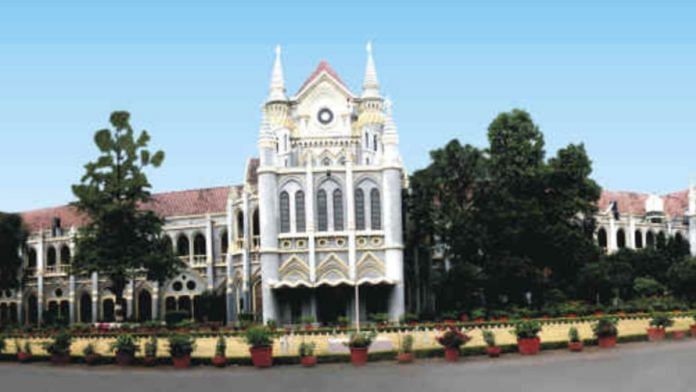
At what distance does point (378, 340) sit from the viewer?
32875 mm

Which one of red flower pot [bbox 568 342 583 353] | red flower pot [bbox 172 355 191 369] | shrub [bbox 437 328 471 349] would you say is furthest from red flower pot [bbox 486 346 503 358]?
red flower pot [bbox 172 355 191 369]

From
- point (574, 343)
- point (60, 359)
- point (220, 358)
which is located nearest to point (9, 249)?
point (60, 359)

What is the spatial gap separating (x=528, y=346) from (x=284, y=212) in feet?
73.8

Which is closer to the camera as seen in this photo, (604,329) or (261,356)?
(261,356)

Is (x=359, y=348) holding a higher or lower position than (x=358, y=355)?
higher

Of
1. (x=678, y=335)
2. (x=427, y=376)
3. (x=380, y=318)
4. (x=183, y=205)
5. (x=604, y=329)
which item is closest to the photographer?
(x=427, y=376)

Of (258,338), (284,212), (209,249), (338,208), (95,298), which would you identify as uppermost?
(338,208)

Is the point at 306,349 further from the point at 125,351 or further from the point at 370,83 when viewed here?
the point at 370,83

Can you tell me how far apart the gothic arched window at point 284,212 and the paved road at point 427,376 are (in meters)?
20.8

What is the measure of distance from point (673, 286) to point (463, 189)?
565 inches

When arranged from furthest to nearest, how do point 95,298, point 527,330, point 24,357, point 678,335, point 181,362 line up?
point 95,298, point 678,335, point 24,357, point 527,330, point 181,362

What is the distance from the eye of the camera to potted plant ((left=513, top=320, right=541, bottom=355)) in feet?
91.7

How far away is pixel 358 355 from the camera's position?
2691 centimetres

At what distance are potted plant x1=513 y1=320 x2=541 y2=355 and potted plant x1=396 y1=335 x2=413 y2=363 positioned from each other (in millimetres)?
3582
